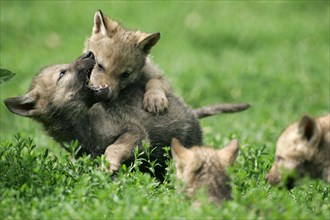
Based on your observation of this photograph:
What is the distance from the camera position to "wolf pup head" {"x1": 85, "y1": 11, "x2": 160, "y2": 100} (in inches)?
310

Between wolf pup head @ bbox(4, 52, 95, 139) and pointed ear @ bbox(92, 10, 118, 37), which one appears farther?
pointed ear @ bbox(92, 10, 118, 37)

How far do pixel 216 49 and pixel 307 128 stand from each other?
28.3 ft

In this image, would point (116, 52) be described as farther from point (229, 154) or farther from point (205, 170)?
point (205, 170)

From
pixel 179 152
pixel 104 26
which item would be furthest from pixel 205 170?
pixel 104 26

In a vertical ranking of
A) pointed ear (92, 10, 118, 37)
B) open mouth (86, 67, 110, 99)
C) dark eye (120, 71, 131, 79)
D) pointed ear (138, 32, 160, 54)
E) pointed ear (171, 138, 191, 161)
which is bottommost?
pointed ear (171, 138, 191, 161)

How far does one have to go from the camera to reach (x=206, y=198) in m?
5.25

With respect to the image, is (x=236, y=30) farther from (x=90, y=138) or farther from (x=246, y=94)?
(x=90, y=138)

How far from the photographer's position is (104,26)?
8250 millimetres

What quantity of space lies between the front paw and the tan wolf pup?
0.9 inches

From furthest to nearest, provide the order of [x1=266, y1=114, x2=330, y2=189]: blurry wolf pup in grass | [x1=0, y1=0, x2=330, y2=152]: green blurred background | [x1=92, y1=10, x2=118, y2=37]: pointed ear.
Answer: [x1=0, y1=0, x2=330, y2=152]: green blurred background, [x1=92, y1=10, x2=118, y2=37]: pointed ear, [x1=266, y1=114, x2=330, y2=189]: blurry wolf pup in grass

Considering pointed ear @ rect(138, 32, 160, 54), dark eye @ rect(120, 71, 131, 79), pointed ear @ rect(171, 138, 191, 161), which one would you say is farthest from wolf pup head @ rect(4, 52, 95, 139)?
pointed ear @ rect(171, 138, 191, 161)

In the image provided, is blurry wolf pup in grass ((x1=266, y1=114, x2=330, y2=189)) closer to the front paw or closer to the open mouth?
the front paw

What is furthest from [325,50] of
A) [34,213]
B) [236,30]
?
[34,213]

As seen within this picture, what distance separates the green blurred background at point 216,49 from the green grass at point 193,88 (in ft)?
0.07
